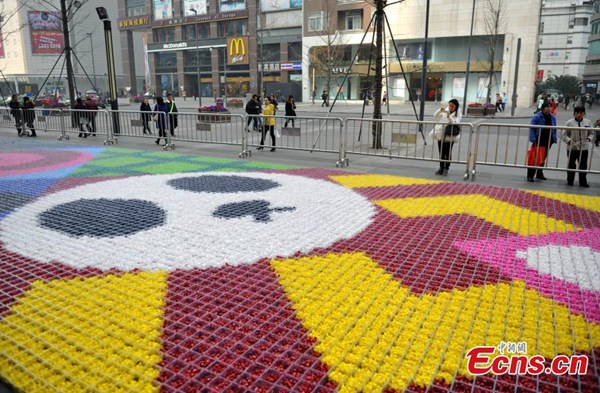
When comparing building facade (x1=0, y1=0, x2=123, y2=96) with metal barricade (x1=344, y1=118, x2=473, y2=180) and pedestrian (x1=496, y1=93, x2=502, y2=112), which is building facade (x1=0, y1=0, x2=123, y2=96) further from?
metal barricade (x1=344, y1=118, x2=473, y2=180)

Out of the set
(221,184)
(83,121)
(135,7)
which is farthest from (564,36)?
(221,184)

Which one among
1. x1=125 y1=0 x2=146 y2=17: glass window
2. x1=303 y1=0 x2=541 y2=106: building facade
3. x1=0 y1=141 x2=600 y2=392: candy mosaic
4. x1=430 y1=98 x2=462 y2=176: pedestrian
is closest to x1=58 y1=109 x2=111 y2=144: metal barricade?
x1=0 y1=141 x2=600 y2=392: candy mosaic

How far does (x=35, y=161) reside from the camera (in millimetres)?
11641

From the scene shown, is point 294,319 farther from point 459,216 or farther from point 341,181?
point 341,181

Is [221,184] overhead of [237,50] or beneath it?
beneath

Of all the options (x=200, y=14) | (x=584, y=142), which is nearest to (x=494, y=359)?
(x=584, y=142)

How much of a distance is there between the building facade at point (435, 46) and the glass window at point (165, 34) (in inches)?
1031

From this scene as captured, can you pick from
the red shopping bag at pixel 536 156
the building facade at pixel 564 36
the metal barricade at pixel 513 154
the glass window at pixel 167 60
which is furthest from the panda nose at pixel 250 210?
the building facade at pixel 564 36

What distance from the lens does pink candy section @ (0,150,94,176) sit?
1038 centimetres

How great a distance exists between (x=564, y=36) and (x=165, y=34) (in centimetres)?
9385

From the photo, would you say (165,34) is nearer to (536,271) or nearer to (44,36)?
(44,36)

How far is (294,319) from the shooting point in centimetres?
370

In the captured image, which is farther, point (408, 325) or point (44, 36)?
point (44, 36)

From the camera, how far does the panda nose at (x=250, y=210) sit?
21.5 feet
